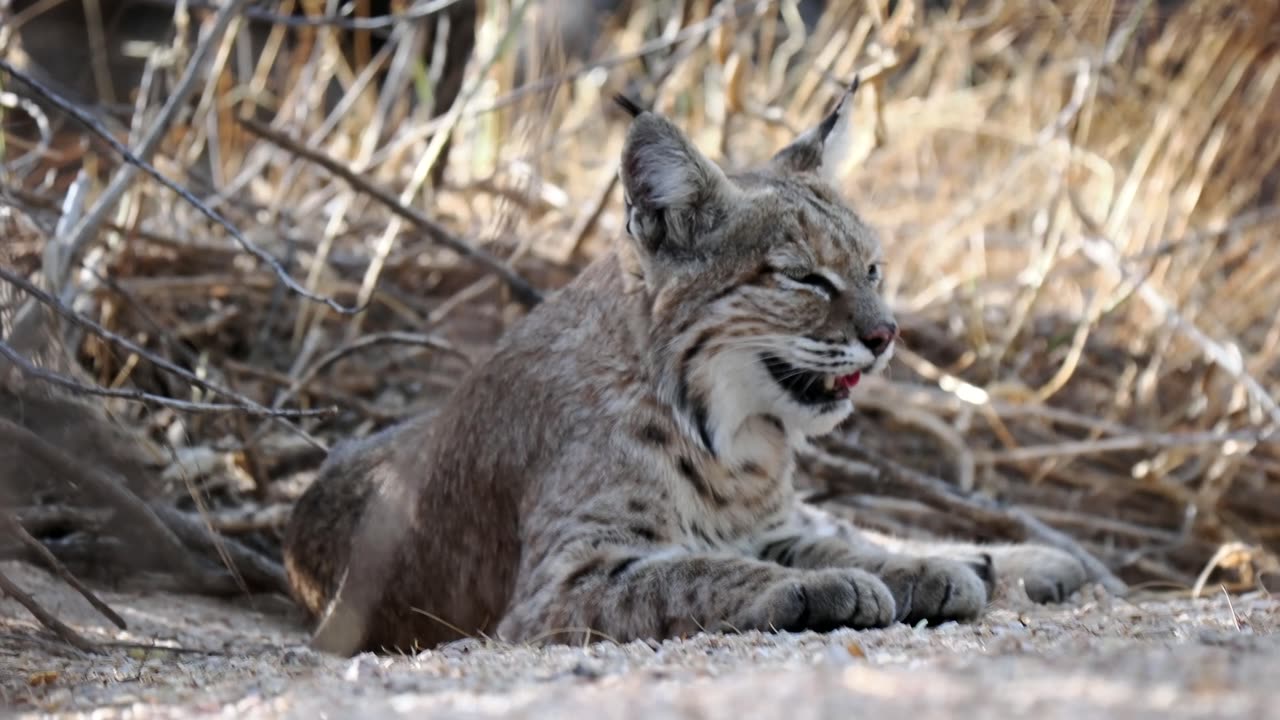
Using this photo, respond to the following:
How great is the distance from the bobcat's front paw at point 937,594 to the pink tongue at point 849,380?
591 millimetres

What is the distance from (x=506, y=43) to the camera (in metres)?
6.39

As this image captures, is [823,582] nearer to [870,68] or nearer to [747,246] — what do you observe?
[747,246]

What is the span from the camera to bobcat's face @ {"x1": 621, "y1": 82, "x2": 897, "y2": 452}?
400cm

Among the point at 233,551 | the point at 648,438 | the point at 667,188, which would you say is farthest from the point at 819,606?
the point at 233,551

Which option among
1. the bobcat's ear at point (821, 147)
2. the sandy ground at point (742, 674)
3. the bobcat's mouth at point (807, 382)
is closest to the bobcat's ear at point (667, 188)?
the bobcat's mouth at point (807, 382)

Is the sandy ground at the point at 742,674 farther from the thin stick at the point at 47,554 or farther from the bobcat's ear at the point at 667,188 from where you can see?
the bobcat's ear at the point at 667,188

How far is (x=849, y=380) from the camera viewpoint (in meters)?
4.18

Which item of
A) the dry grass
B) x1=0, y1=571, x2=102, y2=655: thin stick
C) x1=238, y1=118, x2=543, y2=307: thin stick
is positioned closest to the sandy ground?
x1=0, y1=571, x2=102, y2=655: thin stick

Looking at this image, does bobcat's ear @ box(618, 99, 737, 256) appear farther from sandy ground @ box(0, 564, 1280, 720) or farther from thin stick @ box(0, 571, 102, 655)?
thin stick @ box(0, 571, 102, 655)

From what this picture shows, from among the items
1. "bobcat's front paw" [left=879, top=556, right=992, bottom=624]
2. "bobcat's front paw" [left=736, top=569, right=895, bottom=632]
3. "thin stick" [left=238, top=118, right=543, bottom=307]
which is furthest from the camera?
"thin stick" [left=238, top=118, right=543, bottom=307]

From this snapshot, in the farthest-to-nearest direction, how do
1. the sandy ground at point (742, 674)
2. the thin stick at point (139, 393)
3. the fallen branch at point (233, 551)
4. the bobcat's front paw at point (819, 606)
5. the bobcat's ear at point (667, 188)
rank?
the fallen branch at point (233, 551)
the bobcat's ear at point (667, 188)
the bobcat's front paw at point (819, 606)
the thin stick at point (139, 393)
the sandy ground at point (742, 674)

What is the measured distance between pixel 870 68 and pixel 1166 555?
229cm

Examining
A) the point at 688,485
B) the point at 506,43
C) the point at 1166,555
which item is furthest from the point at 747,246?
the point at 1166,555

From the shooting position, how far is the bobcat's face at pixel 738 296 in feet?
13.1
